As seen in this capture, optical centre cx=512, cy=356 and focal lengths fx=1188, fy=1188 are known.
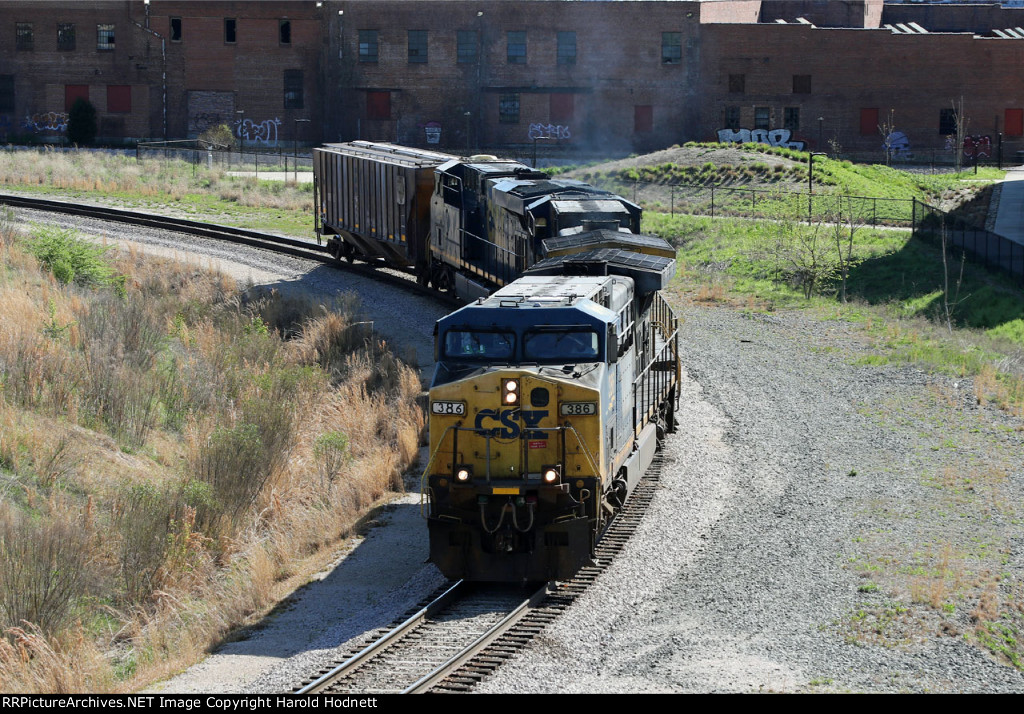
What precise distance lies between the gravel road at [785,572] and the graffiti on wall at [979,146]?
191 ft

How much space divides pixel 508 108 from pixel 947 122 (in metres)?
29.0

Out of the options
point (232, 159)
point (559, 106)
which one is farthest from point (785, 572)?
point (559, 106)

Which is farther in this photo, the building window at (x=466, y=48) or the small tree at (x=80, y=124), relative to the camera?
the building window at (x=466, y=48)

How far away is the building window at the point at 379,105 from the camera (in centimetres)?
7788

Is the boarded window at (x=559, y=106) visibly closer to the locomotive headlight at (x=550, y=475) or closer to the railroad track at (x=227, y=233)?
the railroad track at (x=227, y=233)

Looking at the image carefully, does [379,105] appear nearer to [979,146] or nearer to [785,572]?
[979,146]

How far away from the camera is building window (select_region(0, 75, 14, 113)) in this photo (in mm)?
77312

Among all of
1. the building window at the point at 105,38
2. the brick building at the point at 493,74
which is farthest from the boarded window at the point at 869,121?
the building window at the point at 105,38

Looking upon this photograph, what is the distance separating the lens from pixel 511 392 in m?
14.4

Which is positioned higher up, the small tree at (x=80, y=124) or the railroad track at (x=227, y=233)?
the small tree at (x=80, y=124)

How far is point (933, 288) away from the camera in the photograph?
38625 millimetres

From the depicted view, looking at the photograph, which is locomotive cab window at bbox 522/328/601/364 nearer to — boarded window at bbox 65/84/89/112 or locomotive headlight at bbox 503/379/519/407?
locomotive headlight at bbox 503/379/519/407

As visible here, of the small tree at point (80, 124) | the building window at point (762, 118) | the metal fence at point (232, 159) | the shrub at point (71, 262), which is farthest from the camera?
the building window at point (762, 118)
